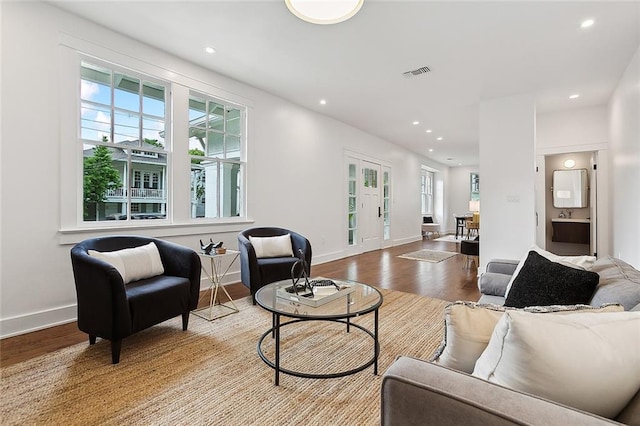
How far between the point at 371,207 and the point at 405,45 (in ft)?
14.7

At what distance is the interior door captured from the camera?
281 inches

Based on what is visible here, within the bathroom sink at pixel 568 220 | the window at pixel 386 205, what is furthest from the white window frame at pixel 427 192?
the bathroom sink at pixel 568 220

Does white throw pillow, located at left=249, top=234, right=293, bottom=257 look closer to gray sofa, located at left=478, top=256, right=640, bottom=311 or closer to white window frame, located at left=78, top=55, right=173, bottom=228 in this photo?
white window frame, located at left=78, top=55, right=173, bottom=228

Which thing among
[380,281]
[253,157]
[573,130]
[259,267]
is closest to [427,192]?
[573,130]

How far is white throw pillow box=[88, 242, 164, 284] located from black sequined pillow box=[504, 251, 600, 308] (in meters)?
2.66

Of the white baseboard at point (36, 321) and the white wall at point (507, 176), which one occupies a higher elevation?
the white wall at point (507, 176)

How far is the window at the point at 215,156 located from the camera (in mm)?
4035

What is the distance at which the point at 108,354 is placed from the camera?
2260mm

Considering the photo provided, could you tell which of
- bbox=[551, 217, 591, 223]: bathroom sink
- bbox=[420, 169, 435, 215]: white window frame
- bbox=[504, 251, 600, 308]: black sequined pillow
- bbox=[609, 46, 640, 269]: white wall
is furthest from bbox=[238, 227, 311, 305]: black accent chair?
bbox=[420, 169, 435, 215]: white window frame

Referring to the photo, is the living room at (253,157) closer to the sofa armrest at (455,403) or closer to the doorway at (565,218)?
the doorway at (565,218)

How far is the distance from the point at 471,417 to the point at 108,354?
249 cm

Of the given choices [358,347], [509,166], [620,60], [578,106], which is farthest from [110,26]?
[578,106]

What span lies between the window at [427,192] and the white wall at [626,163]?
668cm

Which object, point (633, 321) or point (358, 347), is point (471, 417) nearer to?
point (633, 321)
